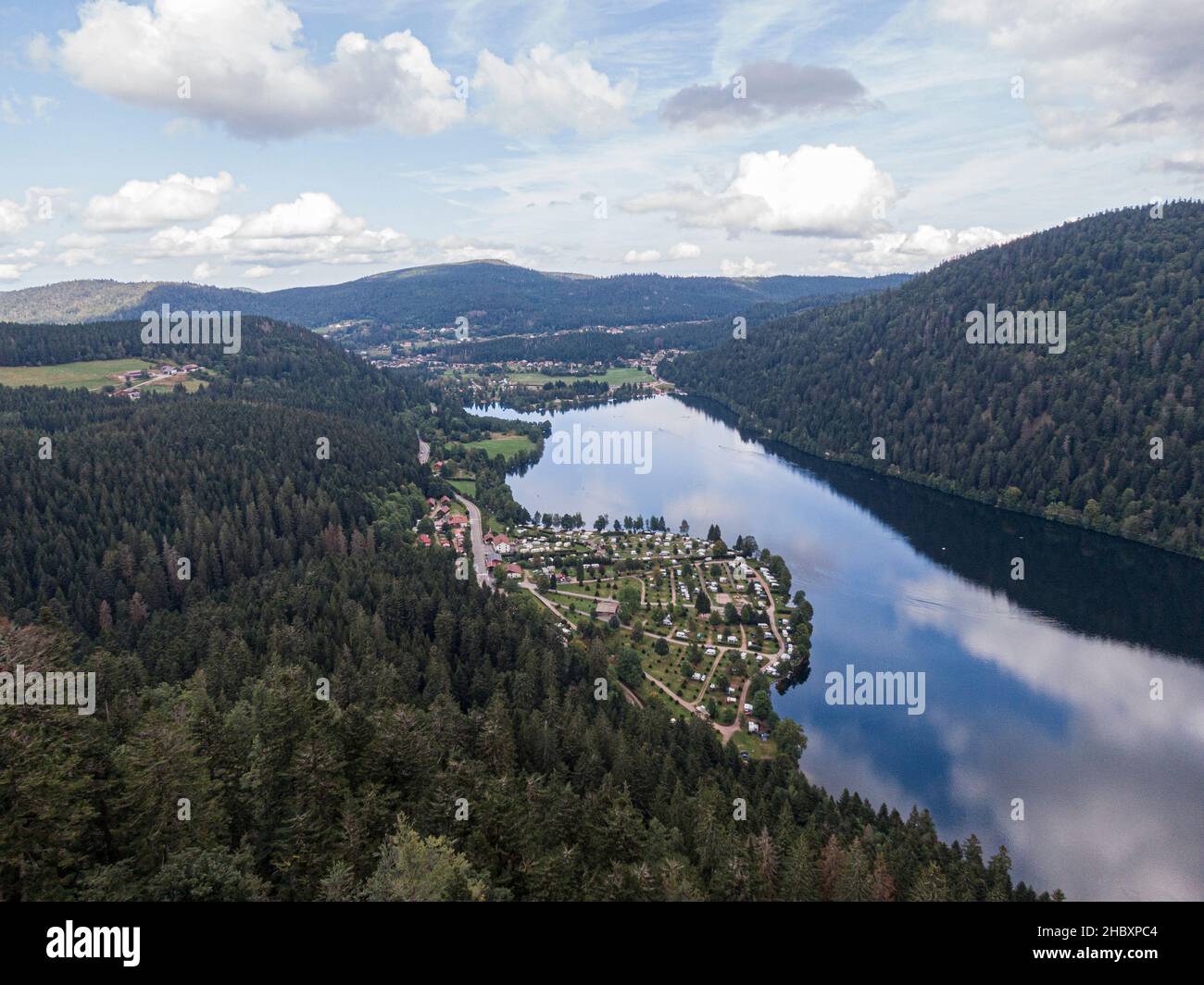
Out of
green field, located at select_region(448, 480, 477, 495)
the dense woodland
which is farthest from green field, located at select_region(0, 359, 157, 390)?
green field, located at select_region(448, 480, 477, 495)

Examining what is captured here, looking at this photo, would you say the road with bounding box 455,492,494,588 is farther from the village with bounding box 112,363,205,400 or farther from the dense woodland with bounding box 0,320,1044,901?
the village with bounding box 112,363,205,400

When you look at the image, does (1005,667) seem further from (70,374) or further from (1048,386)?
(70,374)

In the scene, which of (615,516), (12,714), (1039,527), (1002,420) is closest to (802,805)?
(12,714)

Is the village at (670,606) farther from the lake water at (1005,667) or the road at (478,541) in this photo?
the lake water at (1005,667)

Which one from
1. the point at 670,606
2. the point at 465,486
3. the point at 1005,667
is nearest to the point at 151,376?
the point at 465,486

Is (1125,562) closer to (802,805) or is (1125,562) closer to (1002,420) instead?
(1002,420)
